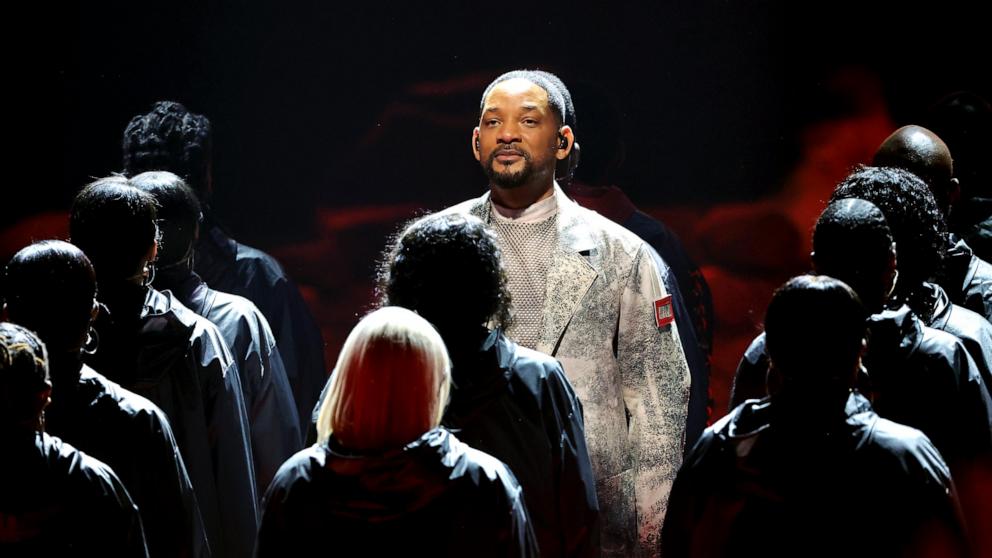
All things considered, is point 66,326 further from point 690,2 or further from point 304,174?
point 690,2

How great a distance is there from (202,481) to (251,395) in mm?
546

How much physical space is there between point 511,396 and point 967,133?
269 cm

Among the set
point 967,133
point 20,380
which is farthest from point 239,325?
point 967,133

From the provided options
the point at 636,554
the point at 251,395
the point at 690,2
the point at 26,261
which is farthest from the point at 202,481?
the point at 690,2

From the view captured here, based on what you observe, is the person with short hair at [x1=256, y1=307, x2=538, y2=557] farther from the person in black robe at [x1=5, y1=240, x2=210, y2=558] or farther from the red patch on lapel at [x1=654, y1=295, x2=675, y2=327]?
the red patch on lapel at [x1=654, y1=295, x2=675, y2=327]

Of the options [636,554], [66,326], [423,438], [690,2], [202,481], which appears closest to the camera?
[423,438]

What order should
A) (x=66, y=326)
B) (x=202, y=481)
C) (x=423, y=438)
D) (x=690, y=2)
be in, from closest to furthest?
(x=423, y=438)
(x=66, y=326)
(x=202, y=481)
(x=690, y=2)

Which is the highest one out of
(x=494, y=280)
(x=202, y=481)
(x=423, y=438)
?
(x=494, y=280)

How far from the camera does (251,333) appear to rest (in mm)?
3541

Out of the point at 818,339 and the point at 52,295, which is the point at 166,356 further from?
the point at 818,339

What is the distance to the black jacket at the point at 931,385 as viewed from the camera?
279cm

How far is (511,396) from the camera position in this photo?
2588 millimetres

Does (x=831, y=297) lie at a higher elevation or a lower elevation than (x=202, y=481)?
higher

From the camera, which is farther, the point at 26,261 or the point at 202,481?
the point at 202,481
